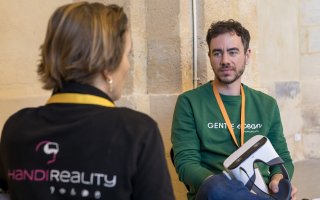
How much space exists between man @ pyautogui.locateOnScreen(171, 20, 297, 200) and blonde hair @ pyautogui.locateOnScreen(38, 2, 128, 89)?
99 centimetres

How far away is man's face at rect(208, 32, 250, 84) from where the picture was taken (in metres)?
2.12

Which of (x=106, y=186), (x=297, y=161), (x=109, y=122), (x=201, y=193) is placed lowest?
(x=297, y=161)

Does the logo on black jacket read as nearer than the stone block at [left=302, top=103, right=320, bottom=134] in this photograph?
Yes

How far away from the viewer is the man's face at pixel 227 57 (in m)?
2.12

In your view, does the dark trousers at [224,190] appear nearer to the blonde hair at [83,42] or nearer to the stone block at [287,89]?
the blonde hair at [83,42]

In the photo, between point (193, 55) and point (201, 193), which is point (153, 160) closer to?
point (201, 193)

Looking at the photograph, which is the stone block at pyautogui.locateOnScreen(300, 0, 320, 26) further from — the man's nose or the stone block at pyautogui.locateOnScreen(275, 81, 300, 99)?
the man's nose

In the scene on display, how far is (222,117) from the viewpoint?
206 cm

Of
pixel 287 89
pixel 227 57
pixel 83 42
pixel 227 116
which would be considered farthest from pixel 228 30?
pixel 287 89

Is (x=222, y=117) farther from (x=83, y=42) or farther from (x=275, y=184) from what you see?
(x=83, y=42)

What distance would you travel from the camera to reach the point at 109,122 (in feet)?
3.25

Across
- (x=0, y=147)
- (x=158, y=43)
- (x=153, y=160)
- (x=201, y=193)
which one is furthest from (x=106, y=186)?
(x=158, y=43)

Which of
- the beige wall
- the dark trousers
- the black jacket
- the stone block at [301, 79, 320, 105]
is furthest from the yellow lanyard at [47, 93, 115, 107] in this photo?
the stone block at [301, 79, 320, 105]

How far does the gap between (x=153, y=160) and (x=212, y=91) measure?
1.17m
